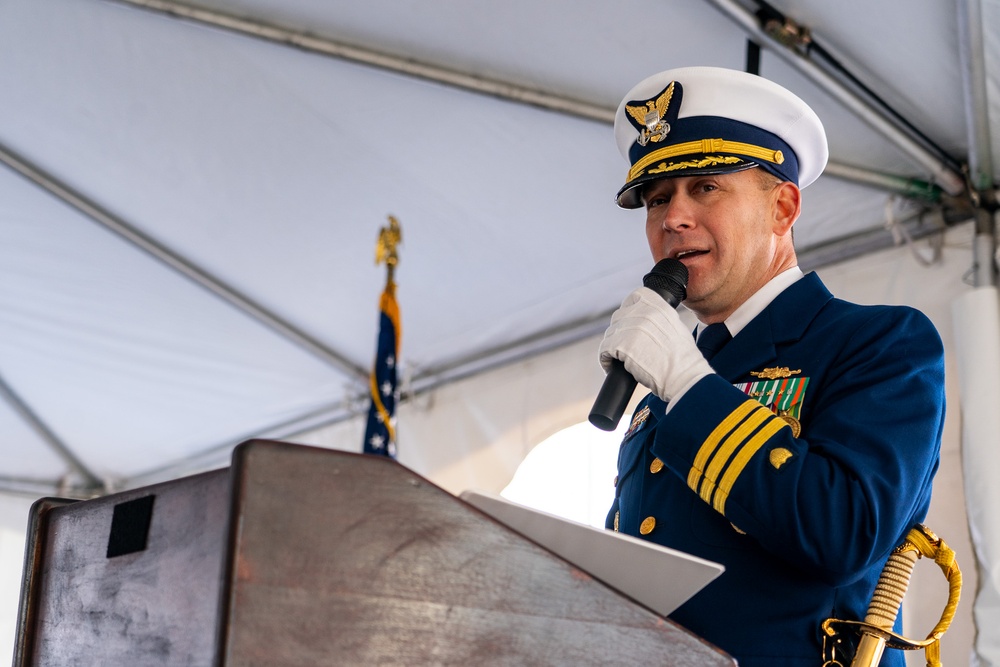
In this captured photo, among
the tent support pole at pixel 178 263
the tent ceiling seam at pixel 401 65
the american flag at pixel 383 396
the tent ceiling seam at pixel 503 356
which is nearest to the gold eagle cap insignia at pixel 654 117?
the tent ceiling seam at pixel 401 65

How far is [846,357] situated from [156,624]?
0.74 meters

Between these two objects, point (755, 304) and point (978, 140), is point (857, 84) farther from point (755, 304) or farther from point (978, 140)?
point (755, 304)

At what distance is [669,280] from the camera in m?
1.22

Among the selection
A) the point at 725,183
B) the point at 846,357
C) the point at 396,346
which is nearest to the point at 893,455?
the point at 846,357

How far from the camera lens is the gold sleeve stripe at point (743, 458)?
0.98 m

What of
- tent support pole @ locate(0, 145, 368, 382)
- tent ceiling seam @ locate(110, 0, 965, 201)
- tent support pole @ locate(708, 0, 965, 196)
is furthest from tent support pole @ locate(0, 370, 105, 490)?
tent support pole @ locate(708, 0, 965, 196)

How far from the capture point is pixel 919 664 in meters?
2.61

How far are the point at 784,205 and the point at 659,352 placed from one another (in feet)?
1.40

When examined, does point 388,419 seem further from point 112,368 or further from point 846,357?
point 846,357

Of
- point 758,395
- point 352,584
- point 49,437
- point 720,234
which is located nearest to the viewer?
point 352,584

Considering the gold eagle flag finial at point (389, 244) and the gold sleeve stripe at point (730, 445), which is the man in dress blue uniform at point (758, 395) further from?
the gold eagle flag finial at point (389, 244)

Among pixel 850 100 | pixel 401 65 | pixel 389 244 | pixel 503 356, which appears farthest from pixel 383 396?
pixel 850 100

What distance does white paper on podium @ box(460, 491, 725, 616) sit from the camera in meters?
0.78

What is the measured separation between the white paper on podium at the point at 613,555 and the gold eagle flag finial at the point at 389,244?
2743mm
